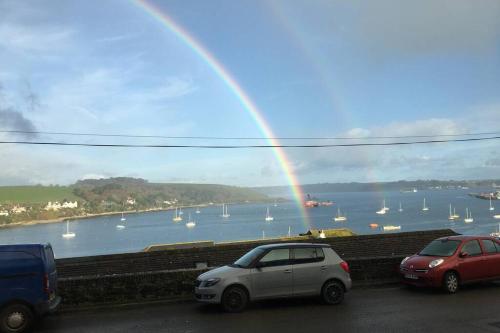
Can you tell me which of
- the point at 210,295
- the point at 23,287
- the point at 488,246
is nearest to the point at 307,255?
the point at 210,295

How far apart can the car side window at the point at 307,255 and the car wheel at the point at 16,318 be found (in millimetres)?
6112

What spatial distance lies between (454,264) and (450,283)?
53 cm

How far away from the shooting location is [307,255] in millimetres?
12125

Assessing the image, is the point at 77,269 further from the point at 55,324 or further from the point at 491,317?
the point at 491,317

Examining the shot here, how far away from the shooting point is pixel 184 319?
420 inches

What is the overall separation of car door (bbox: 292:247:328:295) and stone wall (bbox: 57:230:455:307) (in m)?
3.20

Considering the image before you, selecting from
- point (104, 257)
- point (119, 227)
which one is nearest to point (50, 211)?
point (119, 227)

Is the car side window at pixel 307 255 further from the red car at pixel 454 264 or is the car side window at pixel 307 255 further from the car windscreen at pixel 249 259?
the red car at pixel 454 264

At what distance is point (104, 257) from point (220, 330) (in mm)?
14622

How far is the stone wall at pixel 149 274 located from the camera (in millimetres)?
13016

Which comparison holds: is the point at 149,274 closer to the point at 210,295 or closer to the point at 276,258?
the point at 210,295

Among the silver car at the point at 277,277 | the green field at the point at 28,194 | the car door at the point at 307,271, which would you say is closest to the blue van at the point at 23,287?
the silver car at the point at 277,277

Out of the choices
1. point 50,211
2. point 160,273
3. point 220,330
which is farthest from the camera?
point 50,211

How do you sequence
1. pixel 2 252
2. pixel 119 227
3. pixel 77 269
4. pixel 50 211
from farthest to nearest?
pixel 50 211 < pixel 119 227 < pixel 77 269 < pixel 2 252
